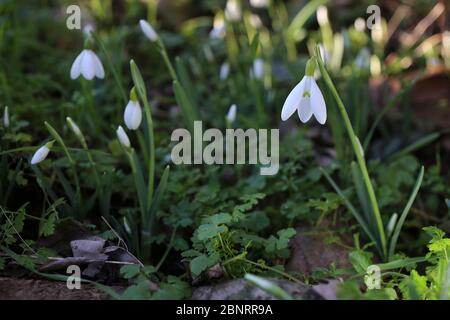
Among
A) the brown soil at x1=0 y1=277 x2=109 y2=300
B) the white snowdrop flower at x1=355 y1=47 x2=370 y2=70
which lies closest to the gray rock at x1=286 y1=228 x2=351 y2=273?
the brown soil at x1=0 y1=277 x2=109 y2=300

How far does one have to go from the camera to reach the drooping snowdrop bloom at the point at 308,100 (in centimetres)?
176

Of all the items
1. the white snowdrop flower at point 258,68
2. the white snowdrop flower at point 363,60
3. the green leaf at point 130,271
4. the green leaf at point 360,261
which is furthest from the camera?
the white snowdrop flower at point 363,60

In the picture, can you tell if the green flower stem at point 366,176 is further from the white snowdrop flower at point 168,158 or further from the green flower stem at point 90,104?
the green flower stem at point 90,104

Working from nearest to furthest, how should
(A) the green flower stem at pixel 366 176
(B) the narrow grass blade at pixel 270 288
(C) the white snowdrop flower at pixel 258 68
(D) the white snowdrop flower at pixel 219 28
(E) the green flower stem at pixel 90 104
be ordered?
1. (B) the narrow grass blade at pixel 270 288
2. (A) the green flower stem at pixel 366 176
3. (E) the green flower stem at pixel 90 104
4. (C) the white snowdrop flower at pixel 258 68
5. (D) the white snowdrop flower at pixel 219 28

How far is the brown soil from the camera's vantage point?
1.67m

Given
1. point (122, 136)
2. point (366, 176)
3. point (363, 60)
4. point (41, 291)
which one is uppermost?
point (363, 60)

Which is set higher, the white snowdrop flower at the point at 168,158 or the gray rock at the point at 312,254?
the white snowdrop flower at the point at 168,158

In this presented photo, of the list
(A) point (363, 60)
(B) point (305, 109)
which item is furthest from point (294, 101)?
(A) point (363, 60)

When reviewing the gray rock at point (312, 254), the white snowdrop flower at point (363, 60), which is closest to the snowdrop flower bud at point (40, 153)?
the gray rock at point (312, 254)

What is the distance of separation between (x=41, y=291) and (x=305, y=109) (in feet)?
3.14

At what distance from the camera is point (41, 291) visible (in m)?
1.69

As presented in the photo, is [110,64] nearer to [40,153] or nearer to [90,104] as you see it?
[90,104]

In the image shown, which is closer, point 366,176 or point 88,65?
point 366,176

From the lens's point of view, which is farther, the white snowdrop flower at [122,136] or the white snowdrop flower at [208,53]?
Result: the white snowdrop flower at [208,53]
